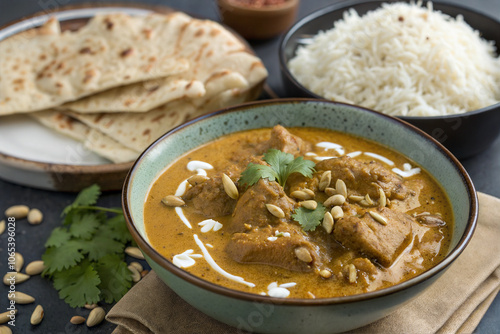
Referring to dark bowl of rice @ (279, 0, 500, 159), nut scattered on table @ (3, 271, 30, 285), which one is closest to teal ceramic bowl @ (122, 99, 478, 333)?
dark bowl of rice @ (279, 0, 500, 159)

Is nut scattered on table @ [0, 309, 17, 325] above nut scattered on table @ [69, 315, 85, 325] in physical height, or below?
below

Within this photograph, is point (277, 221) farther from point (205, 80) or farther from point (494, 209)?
point (205, 80)

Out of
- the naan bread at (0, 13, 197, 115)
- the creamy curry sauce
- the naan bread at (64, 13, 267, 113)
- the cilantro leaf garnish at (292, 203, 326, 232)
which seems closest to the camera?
the creamy curry sauce

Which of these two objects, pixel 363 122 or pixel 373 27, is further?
pixel 373 27

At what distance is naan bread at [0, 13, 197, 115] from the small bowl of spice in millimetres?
643

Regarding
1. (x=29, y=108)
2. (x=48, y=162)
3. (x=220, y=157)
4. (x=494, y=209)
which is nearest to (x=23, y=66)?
(x=29, y=108)

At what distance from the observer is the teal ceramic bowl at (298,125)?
7.77 feet

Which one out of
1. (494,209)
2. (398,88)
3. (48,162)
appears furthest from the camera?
(398,88)

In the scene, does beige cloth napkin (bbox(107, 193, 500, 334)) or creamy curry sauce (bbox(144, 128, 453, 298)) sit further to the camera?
beige cloth napkin (bbox(107, 193, 500, 334))

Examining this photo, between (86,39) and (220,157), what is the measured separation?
2372 millimetres

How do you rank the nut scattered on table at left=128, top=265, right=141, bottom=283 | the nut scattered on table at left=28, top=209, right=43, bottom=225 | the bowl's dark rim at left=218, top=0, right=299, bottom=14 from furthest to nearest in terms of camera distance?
1. the bowl's dark rim at left=218, top=0, right=299, bottom=14
2. the nut scattered on table at left=28, top=209, right=43, bottom=225
3. the nut scattered on table at left=128, top=265, right=141, bottom=283

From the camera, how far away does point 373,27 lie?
4781 mm

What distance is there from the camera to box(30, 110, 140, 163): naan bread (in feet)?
14.1

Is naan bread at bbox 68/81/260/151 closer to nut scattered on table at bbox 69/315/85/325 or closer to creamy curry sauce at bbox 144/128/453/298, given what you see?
creamy curry sauce at bbox 144/128/453/298
